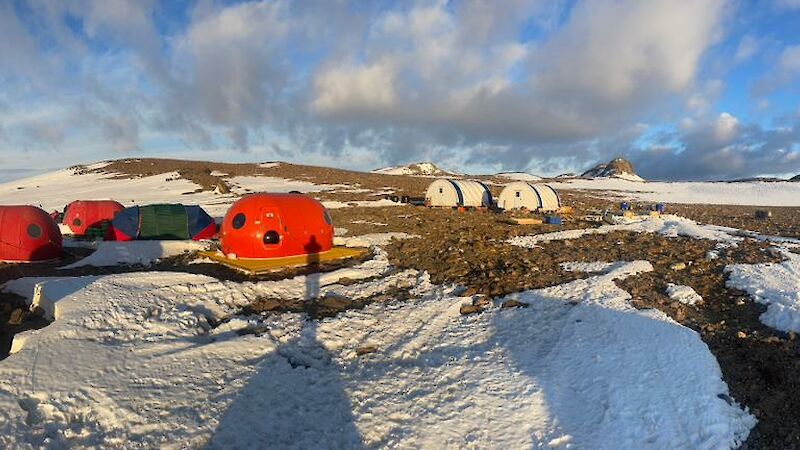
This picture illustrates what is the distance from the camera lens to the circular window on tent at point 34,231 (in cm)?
1655

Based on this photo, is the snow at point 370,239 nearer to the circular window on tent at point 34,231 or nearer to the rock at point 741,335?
the circular window on tent at point 34,231

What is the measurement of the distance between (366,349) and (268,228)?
7.79 metres

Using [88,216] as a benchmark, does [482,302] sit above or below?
below

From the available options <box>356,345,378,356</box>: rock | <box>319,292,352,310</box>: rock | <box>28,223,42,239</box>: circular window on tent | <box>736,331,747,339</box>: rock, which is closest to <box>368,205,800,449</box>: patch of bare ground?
<box>736,331,747,339</box>: rock

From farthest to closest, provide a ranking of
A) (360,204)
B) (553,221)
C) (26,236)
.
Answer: (360,204) → (553,221) → (26,236)

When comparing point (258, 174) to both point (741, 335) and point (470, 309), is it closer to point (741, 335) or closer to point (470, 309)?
point (470, 309)

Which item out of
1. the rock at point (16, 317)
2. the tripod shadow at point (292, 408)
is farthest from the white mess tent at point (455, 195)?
the rock at point (16, 317)

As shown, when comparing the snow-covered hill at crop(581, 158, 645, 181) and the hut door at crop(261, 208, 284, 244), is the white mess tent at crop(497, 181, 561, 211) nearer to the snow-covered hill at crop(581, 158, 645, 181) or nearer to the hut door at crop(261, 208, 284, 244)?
the hut door at crop(261, 208, 284, 244)

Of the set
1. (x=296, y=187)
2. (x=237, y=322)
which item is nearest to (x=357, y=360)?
(x=237, y=322)

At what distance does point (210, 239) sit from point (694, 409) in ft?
61.1

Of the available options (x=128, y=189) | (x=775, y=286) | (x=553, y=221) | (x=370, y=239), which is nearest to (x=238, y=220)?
(x=370, y=239)

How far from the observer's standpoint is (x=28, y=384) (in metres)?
7.58

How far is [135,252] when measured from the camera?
17.9 metres

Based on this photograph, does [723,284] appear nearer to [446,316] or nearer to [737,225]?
[446,316]
